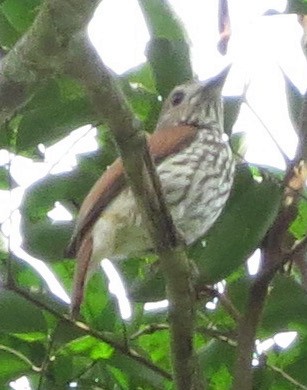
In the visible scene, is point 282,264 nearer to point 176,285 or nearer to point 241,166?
point 176,285

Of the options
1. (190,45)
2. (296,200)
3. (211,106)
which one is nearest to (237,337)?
(296,200)

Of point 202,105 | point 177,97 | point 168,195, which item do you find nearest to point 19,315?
point 168,195

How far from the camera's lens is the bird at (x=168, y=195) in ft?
10.5

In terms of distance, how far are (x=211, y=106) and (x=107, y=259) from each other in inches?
39.9

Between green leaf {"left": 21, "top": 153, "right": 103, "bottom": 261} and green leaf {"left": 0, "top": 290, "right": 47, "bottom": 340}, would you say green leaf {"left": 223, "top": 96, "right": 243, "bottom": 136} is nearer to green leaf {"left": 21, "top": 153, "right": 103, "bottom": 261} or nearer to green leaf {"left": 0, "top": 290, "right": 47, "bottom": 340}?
green leaf {"left": 21, "top": 153, "right": 103, "bottom": 261}

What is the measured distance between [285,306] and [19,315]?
57 centimetres

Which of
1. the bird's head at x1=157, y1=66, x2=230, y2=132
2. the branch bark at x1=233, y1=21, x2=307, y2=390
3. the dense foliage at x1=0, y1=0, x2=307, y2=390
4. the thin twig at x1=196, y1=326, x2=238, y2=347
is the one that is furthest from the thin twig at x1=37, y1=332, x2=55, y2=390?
the bird's head at x1=157, y1=66, x2=230, y2=132

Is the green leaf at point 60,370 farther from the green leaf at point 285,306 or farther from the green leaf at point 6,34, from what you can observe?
Answer: the green leaf at point 6,34

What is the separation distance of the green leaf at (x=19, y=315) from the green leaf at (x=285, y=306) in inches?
19.9

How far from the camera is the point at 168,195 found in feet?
11.9

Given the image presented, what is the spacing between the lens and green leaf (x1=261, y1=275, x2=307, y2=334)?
2811 millimetres

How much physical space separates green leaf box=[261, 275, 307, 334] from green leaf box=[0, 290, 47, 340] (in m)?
0.50

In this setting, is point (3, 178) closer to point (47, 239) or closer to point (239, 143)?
point (47, 239)

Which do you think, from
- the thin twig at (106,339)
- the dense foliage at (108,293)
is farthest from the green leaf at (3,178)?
the thin twig at (106,339)
